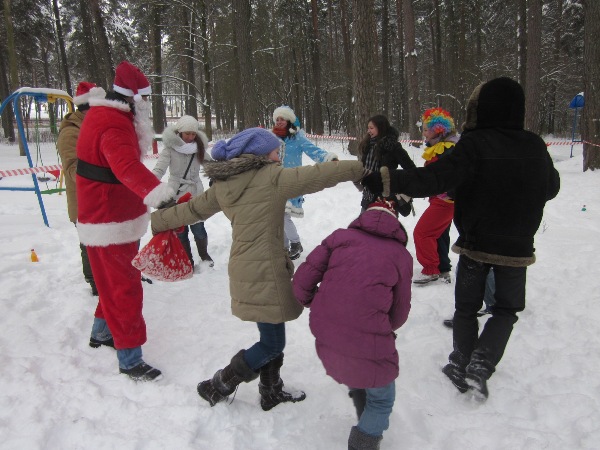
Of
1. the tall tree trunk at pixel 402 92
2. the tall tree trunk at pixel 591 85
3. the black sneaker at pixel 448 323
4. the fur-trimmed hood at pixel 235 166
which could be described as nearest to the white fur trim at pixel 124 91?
the fur-trimmed hood at pixel 235 166

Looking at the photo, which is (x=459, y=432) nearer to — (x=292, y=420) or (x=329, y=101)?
(x=292, y=420)

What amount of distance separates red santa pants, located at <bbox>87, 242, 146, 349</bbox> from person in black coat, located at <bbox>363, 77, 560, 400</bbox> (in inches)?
70.9

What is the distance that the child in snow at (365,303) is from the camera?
2059mm

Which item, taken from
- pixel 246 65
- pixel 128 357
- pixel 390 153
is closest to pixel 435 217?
pixel 390 153

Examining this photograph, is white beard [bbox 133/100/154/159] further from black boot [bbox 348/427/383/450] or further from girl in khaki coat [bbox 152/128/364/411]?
black boot [bbox 348/427/383/450]

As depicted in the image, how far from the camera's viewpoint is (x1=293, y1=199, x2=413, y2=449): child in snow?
2059 millimetres

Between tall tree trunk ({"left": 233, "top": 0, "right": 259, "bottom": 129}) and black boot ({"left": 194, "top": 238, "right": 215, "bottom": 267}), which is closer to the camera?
black boot ({"left": 194, "top": 238, "right": 215, "bottom": 267})

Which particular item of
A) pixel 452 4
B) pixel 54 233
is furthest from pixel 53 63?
pixel 54 233

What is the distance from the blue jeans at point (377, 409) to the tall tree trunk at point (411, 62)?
15872 mm

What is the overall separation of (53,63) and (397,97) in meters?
30.5

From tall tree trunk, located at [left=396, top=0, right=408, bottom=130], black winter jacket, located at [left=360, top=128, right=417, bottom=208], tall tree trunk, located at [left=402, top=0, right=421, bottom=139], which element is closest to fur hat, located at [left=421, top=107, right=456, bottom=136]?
black winter jacket, located at [left=360, top=128, right=417, bottom=208]

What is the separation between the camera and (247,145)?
2.43 m

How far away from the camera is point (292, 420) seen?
262 centimetres

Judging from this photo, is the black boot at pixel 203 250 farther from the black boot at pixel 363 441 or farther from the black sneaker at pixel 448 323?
the black boot at pixel 363 441
